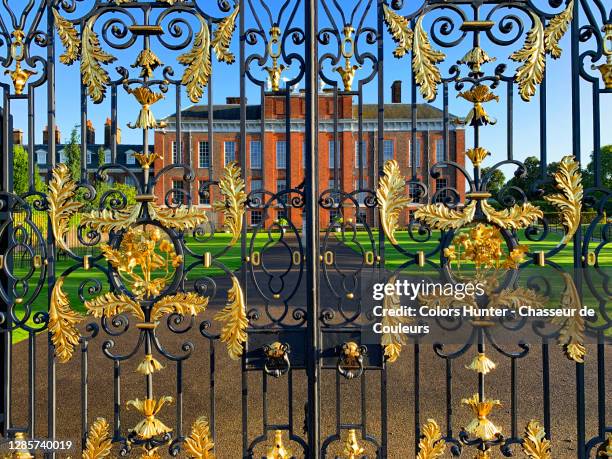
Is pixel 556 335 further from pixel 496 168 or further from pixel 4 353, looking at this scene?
pixel 4 353

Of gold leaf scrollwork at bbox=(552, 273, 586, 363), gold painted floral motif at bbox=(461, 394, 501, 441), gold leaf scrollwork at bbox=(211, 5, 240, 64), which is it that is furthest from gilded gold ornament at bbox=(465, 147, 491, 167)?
gold leaf scrollwork at bbox=(211, 5, 240, 64)

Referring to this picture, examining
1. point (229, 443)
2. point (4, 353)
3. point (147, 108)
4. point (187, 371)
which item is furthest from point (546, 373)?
point (187, 371)

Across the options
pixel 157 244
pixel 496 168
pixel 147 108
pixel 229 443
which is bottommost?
pixel 229 443

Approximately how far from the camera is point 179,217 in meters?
2.88

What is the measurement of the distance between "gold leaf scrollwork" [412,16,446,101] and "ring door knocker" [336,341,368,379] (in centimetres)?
172

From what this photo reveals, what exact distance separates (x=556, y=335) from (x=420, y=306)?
2.89ft

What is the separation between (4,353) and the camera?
9.64 ft

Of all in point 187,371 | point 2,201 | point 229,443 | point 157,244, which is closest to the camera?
point 2,201

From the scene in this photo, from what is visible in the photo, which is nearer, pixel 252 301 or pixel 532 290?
pixel 532 290

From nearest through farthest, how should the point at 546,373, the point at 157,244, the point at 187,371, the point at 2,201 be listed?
1. the point at 546,373
2. the point at 2,201
3. the point at 157,244
4. the point at 187,371

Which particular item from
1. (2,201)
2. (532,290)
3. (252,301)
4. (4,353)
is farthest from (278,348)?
(252,301)

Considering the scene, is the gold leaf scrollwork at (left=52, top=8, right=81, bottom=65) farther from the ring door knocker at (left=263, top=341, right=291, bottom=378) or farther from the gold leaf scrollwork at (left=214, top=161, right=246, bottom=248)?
the ring door knocker at (left=263, top=341, right=291, bottom=378)

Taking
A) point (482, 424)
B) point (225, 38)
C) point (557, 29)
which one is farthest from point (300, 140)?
point (482, 424)

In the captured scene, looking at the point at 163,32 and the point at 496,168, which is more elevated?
the point at 163,32
